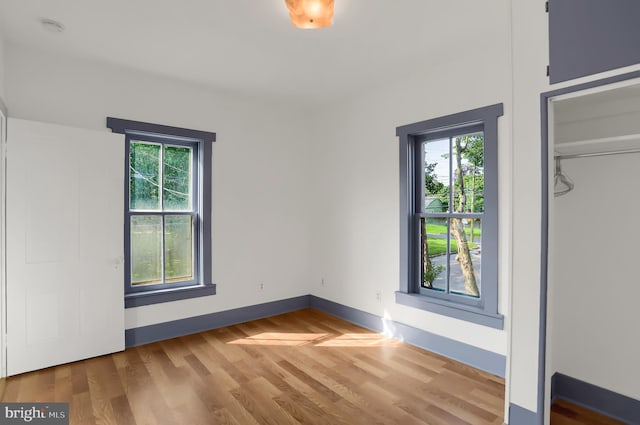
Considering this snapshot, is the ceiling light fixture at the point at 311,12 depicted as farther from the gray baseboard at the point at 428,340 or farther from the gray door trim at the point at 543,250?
the gray baseboard at the point at 428,340

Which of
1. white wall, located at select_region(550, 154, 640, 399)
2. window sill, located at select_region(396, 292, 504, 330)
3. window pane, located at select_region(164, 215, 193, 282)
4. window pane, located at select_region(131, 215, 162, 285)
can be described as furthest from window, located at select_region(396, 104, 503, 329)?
window pane, located at select_region(131, 215, 162, 285)

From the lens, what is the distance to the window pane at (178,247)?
4.09 m

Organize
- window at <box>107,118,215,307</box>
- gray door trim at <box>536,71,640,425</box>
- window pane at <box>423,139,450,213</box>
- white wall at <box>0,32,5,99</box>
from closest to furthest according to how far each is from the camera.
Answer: gray door trim at <box>536,71,640,425</box>, white wall at <box>0,32,5,99</box>, window pane at <box>423,139,450,213</box>, window at <box>107,118,215,307</box>

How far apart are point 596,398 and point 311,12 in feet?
10.7

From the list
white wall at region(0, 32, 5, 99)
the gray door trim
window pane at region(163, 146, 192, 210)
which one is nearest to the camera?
the gray door trim

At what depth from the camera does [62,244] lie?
3217 millimetres

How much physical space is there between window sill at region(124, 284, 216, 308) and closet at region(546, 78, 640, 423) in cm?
347

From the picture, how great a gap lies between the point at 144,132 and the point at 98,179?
2.33 ft

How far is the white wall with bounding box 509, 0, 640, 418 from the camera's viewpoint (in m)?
2.00

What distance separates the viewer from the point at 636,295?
2.35 m

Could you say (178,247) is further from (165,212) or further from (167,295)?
(167,295)

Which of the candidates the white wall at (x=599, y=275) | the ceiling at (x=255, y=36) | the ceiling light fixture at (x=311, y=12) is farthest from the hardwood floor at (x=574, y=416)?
the ceiling light fixture at (x=311, y=12)

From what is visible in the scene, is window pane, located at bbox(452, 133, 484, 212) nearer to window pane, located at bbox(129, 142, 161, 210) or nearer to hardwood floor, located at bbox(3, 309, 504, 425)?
hardwood floor, located at bbox(3, 309, 504, 425)

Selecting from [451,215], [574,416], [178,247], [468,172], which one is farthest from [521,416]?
[178,247]
